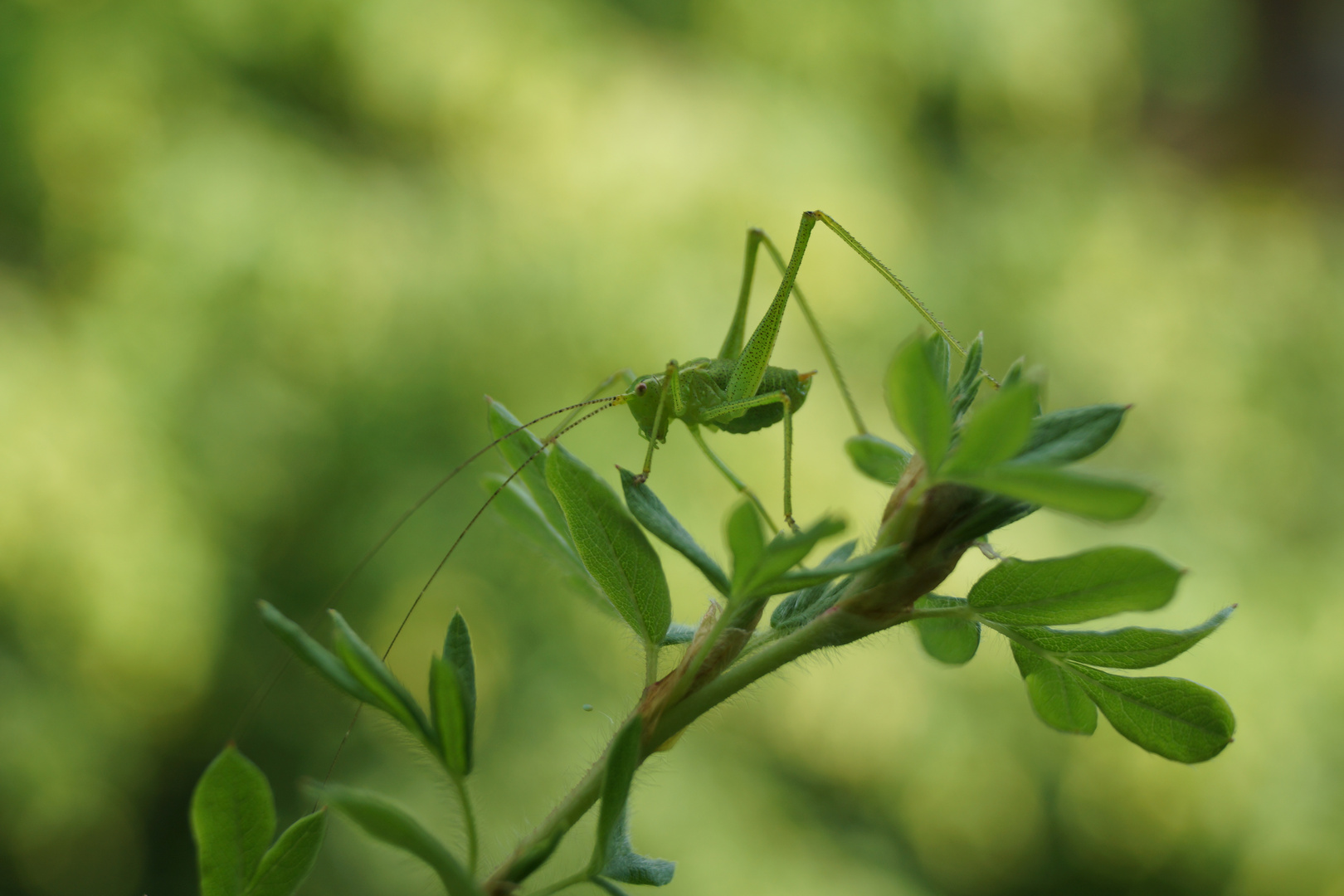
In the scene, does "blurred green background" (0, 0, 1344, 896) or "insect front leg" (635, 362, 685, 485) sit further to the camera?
"blurred green background" (0, 0, 1344, 896)

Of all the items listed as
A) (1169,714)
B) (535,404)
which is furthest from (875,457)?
(535,404)

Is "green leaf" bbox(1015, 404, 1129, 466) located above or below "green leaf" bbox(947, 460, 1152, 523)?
above

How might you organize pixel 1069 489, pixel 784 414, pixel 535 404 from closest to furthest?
pixel 1069 489
pixel 784 414
pixel 535 404

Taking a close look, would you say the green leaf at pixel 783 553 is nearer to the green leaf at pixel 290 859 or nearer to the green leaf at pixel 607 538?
the green leaf at pixel 607 538

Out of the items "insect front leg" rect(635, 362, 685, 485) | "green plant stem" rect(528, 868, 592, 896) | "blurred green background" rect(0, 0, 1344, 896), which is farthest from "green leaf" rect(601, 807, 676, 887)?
"blurred green background" rect(0, 0, 1344, 896)

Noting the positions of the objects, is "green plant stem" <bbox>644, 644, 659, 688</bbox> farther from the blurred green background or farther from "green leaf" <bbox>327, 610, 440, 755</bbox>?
the blurred green background

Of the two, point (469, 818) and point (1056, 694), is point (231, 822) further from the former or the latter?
point (1056, 694)

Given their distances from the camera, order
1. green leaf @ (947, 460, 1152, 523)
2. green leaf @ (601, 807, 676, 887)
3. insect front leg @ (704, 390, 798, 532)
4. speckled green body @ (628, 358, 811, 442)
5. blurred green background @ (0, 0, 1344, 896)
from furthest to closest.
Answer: blurred green background @ (0, 0, 1344, 896)
speckled green body @ (628, 358, 811, 442)
insect front leg @ (704, 390, 798, 532)
green leaf @ (601, 807, 676, 887)
green leaf @ (947, 460, 1152, 523)

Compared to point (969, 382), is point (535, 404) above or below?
below
